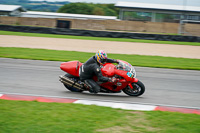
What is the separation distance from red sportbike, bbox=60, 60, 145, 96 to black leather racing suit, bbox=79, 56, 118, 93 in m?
0.15

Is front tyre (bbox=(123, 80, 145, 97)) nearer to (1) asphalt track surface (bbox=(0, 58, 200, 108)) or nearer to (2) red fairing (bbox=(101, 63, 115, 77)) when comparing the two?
(1) asphalt track surface (bbox=(0, 58, 200, 108))

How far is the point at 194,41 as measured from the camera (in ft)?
91.2

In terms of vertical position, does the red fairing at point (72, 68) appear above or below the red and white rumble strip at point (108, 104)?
above

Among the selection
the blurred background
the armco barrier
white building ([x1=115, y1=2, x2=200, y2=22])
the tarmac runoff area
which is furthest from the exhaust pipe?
white building ([x1=115, y1=2, x2=200, y2=22])

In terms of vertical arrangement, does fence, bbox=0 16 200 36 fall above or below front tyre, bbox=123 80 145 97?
above

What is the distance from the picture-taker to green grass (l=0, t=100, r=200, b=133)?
5141mm

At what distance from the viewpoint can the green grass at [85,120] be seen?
5.14 meters

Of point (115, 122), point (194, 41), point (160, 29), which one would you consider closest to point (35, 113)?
point (115, 122)

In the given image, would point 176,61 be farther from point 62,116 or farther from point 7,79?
point 62,116

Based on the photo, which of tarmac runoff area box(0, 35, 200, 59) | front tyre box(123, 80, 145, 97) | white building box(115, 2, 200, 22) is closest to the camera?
front tyre box(123, 80, 145, 97)

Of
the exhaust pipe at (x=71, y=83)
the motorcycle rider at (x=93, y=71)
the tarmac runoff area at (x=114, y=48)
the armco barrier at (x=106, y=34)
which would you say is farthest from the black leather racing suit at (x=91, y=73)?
the armco barrier at (x=106, y=34)

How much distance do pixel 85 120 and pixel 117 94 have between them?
10.8 ft

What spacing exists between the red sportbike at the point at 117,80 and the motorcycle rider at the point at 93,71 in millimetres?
140

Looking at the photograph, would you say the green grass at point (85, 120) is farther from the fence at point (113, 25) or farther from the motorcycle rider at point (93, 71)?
the fence at point (113, 25)
